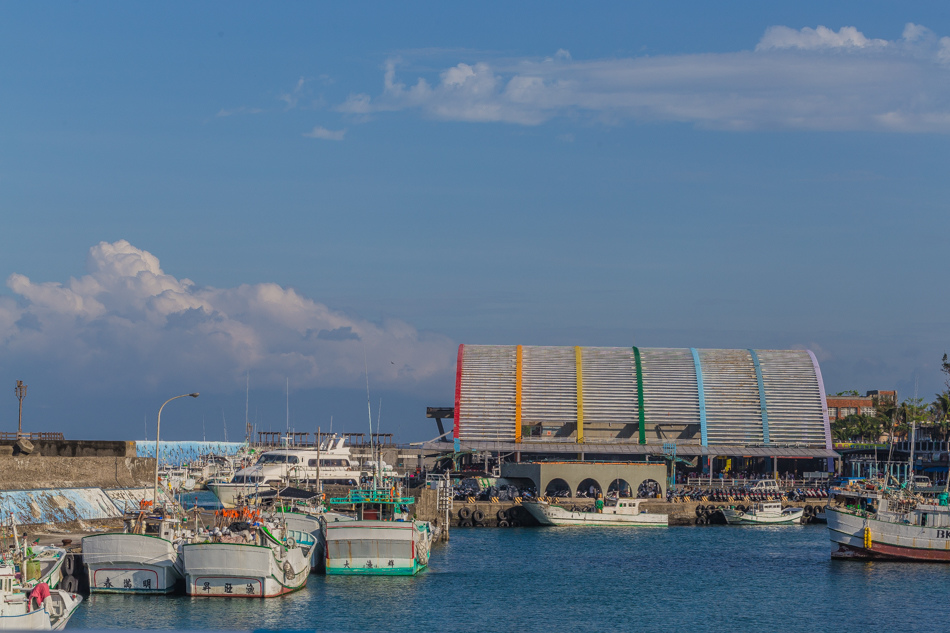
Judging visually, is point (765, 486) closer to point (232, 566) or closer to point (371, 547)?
point (371, 547)

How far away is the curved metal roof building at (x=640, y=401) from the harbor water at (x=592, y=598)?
4653cm

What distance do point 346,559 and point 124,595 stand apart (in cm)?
1101

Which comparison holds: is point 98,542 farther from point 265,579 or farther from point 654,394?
point 654,394

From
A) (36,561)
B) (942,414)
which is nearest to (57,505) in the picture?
(36,561)

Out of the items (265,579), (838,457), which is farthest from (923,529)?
(838,457)

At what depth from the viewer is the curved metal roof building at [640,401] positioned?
12469 centimetres

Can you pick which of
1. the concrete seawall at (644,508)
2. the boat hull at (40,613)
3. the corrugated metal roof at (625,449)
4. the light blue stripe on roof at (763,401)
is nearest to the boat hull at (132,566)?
the boat hull at (40,613)

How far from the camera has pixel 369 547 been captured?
5566cm

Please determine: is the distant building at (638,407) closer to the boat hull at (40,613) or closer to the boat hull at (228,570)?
the boat hull at (228,570)

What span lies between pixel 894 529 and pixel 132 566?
43.3 meters

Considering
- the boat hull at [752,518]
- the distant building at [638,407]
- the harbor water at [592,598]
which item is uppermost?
the distant building at [638,407]

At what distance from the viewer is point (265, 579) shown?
48.5 meters

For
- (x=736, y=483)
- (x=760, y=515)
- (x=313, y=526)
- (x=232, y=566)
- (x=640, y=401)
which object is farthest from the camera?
(x=640, y=401)

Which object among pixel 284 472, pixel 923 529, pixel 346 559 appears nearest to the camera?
pixel 346 559
